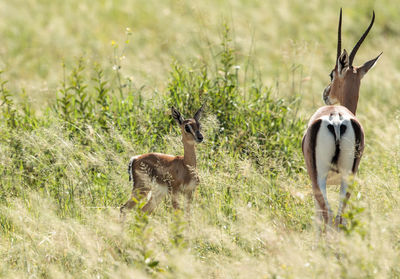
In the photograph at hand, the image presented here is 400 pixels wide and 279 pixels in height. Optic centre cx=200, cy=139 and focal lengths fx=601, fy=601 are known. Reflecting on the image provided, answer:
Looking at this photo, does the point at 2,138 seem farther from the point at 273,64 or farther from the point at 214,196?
the point at 273,64

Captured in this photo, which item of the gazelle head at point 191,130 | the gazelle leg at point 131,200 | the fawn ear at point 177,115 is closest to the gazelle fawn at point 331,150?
the gazelle head at point 191,130

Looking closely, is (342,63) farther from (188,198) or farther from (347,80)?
(188,198)

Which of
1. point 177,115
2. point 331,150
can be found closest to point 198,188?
point 177,115

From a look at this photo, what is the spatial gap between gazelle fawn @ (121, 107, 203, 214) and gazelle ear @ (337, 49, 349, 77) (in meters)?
1.44

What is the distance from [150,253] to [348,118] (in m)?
1.93

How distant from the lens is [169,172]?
533cm

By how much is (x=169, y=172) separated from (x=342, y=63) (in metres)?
1.95

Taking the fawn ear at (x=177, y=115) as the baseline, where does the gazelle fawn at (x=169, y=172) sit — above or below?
below

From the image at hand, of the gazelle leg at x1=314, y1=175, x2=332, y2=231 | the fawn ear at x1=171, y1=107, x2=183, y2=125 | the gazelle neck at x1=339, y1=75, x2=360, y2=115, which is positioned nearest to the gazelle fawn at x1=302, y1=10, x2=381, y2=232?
the gazelle leg at x1=314, y1=175, x2=332, y2=231

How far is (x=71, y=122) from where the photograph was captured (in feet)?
22.0

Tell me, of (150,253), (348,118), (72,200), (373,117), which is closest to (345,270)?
(150,253)

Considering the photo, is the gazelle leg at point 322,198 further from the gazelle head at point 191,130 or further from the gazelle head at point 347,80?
the gazelle head at point 347,80

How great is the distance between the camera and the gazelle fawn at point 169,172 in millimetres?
5223

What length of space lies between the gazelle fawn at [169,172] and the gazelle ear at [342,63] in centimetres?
144
